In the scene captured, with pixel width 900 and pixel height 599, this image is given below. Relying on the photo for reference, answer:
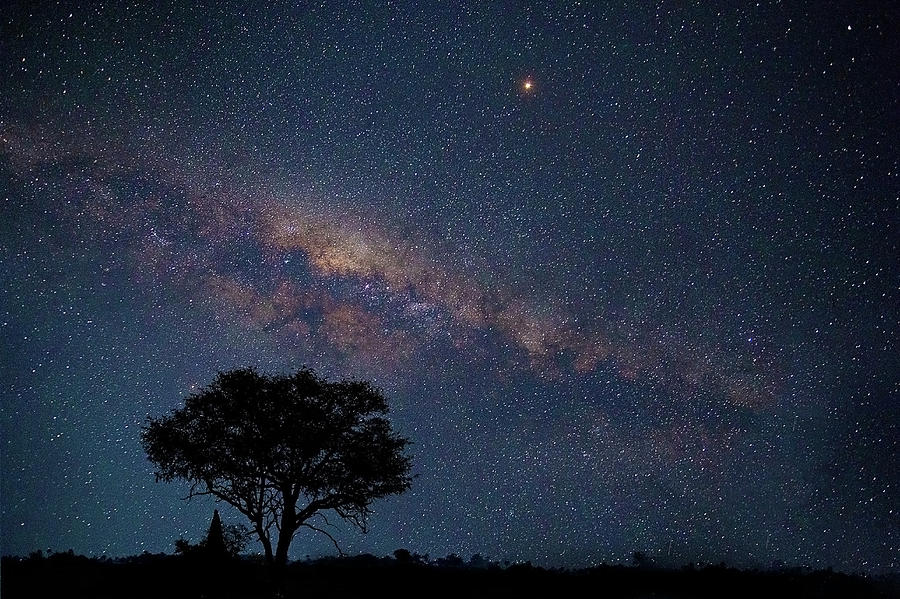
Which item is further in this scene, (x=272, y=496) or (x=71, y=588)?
(x=272, y=496)

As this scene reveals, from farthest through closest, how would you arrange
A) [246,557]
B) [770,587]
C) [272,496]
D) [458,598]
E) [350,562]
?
[350,562] < [246,557] < [272,496] < [770,587] < [458,598]

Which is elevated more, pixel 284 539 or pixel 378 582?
pixel 284 539

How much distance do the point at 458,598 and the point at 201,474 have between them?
13416mm

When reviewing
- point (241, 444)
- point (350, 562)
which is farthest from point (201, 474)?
point (350, 562)

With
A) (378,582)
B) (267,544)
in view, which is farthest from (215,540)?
(378,582)

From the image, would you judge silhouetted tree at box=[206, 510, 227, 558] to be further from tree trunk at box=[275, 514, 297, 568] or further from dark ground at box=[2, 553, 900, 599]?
tree trunk at box=[275, 514, 297, 568]

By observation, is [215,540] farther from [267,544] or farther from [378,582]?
[378,582]

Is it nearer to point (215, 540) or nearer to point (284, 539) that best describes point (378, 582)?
point (284, 539)

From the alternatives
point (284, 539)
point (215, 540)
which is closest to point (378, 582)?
point (284, 539)

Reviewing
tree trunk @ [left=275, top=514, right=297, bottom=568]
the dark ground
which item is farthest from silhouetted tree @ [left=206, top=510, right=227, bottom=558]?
tree trunk @ [left=275, top=514, right=297, bottom=568]

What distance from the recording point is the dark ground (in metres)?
20.8

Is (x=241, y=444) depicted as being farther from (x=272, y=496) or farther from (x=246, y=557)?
(x=246, y=557)

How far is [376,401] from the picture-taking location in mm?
29562

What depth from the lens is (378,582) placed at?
2570 centimetres
